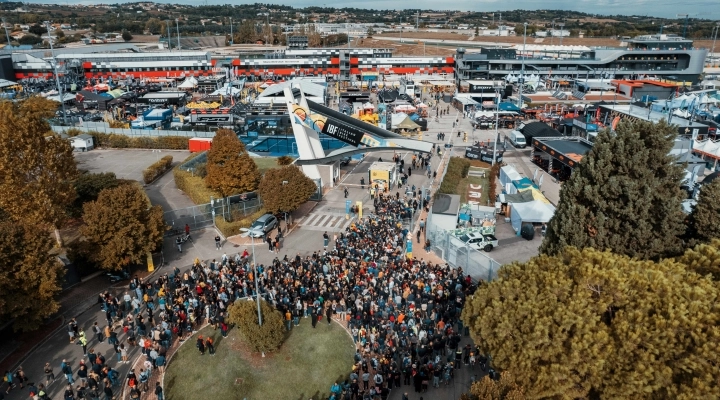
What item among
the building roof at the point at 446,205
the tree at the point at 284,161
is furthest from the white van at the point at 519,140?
the tree at the point at 284,161

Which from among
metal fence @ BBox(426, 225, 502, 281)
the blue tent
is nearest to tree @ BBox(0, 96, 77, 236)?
metal fence @ BBox(426, 225, 502, 281)

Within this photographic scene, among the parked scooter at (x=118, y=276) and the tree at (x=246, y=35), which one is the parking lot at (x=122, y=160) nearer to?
the parked scooter at (x=118, y=276)

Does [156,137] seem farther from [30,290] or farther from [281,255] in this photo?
[30,290]

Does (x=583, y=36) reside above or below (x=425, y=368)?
above

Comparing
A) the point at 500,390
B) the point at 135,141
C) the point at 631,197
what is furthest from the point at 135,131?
the point at 500,390

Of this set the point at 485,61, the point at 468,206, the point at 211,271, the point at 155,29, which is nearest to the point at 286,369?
the point at 211,271

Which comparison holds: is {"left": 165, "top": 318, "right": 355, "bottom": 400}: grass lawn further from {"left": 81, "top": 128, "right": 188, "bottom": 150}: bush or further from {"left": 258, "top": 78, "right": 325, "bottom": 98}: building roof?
{"left": 258, "top": 78, "right": 325, "bottom": 98}: building roof

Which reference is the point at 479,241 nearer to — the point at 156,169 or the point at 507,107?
the point at 156,169
